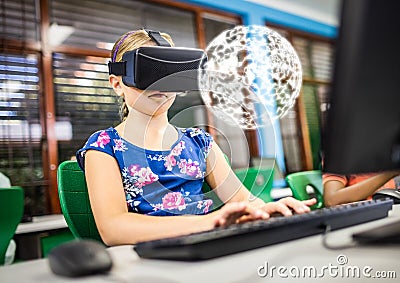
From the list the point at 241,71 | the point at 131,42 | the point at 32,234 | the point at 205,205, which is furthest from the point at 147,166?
the point at 32,234

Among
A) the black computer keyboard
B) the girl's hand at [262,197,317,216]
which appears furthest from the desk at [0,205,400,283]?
the girl's hand at [262,197,317,216]

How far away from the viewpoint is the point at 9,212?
1.59m

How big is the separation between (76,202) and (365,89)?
74cm

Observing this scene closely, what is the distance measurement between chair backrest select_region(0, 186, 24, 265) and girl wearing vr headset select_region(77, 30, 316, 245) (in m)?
0.73

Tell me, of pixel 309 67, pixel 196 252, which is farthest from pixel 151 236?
pixel 309 67

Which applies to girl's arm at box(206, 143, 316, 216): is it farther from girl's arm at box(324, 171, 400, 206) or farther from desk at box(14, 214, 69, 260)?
desk at box(14, 214, 69, 260)

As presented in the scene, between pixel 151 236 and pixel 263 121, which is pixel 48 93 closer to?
pixel 263 121

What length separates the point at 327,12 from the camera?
508 centimetres

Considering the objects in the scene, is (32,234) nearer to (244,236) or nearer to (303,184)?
(303,184)

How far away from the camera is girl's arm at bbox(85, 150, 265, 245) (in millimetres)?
609

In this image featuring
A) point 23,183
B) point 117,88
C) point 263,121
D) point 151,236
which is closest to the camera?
point 151,236

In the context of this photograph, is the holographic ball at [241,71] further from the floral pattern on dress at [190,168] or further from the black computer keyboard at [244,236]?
the black computer keyboard at [244,236]

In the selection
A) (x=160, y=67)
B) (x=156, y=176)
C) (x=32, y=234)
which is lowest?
(x=32, y=234)

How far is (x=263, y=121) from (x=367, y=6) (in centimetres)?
120
